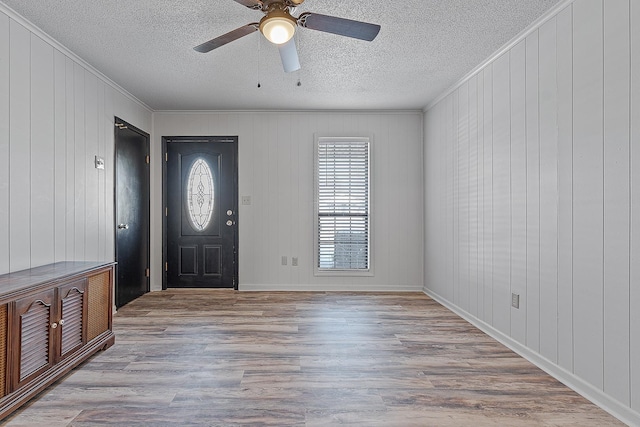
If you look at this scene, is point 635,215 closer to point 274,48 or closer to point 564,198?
point 564,198

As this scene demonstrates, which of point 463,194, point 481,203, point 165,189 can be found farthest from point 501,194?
point 165,189

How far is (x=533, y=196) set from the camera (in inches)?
113

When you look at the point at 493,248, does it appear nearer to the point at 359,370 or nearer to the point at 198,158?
the point at 359,370

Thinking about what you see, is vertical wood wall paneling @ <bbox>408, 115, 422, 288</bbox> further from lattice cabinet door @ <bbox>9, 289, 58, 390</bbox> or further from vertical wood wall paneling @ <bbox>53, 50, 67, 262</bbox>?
lattice cabinet door @ <bbox>9, 289, 58, 390</bbox>

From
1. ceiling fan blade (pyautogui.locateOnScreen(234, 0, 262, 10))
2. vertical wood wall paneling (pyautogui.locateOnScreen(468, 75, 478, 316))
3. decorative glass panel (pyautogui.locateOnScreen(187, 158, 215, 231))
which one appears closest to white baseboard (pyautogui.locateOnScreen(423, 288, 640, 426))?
vertical wood wall paneling (pyautogui.locateOnScreen(468, 75, 478, 316))

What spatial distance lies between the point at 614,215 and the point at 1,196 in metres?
3.81

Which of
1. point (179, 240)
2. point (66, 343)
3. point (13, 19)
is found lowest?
point (66, 343)

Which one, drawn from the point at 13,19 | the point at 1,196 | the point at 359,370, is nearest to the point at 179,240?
the point at 1,196

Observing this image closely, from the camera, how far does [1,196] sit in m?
2.61

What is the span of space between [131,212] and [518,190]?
425 centimetres

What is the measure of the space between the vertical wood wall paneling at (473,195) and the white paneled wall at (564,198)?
0.01 metres

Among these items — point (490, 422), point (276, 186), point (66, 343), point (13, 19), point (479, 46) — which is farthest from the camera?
point (276, 186)

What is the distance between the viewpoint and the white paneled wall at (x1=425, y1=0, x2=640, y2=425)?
2.04 metres

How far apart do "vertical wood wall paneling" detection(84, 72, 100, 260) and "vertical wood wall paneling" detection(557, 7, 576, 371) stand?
3988 mm
